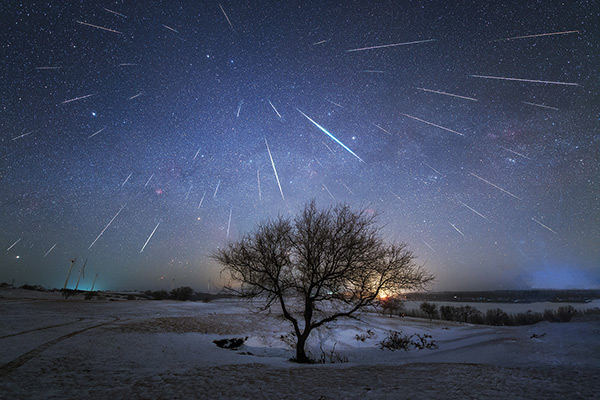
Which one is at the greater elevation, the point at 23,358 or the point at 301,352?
the point at 23,358

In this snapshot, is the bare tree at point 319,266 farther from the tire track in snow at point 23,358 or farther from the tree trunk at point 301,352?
the tire track in snow at point 23,358

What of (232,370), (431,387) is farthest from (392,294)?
(232,370)

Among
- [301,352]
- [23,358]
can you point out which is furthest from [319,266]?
[23,358]

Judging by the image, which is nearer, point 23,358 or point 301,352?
point 23,358

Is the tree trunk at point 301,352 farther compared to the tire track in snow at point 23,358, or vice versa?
the tree trunk at point 301,352

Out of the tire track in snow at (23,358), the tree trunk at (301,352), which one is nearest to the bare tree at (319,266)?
the tree trunk at (301,352)

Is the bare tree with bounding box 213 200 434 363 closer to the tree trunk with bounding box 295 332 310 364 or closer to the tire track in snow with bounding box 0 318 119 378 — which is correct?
the tree trunk with bounding box 295 332 310 364

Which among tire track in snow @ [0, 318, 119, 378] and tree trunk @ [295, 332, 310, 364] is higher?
tire track in snow @ [0, 318, 119, 378]

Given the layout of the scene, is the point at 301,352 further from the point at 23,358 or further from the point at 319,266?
the point at 23,358

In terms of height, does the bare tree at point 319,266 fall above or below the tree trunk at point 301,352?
above

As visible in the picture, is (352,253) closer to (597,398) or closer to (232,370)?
(232,370)

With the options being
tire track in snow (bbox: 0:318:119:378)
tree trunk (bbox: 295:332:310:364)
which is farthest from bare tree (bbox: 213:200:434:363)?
tire track in snow (bbox: 0:318:119:378)

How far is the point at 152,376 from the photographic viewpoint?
24.6 feet

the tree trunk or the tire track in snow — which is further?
the tree trunk
